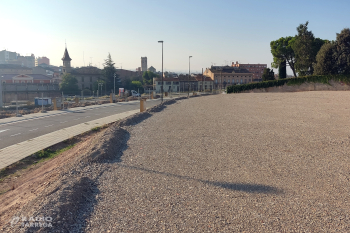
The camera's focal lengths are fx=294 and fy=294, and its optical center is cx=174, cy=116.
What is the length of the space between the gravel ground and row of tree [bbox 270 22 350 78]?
114ft

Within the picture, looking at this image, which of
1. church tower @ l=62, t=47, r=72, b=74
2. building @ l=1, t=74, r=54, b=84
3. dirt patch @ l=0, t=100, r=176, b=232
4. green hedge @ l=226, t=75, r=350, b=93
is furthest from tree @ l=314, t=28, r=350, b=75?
church tower @ l=62, t=47, r=72, b=74

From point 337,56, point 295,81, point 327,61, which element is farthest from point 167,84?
point 337,56

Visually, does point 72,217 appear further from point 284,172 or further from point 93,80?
point 93,80

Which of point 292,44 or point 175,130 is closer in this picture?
point 175,130

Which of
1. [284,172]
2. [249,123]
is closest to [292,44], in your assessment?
[249,123]

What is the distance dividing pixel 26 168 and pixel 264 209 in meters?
7.66

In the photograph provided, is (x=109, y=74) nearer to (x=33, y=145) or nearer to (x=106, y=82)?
(x=106, y=82)

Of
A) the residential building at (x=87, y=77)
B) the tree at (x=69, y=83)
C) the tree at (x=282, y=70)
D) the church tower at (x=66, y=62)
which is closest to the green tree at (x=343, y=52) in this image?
the tree at (x=282, y=70)

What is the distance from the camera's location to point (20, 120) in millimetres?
20109

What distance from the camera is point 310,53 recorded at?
155 feet

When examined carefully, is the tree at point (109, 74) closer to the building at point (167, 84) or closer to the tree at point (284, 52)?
the building at point (167, 84)

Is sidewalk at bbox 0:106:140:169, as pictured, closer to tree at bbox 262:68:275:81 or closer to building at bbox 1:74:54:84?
tree at bbox 262:68:275:81

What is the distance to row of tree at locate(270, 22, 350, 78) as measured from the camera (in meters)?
40.5

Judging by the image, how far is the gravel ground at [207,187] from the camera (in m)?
4.68
